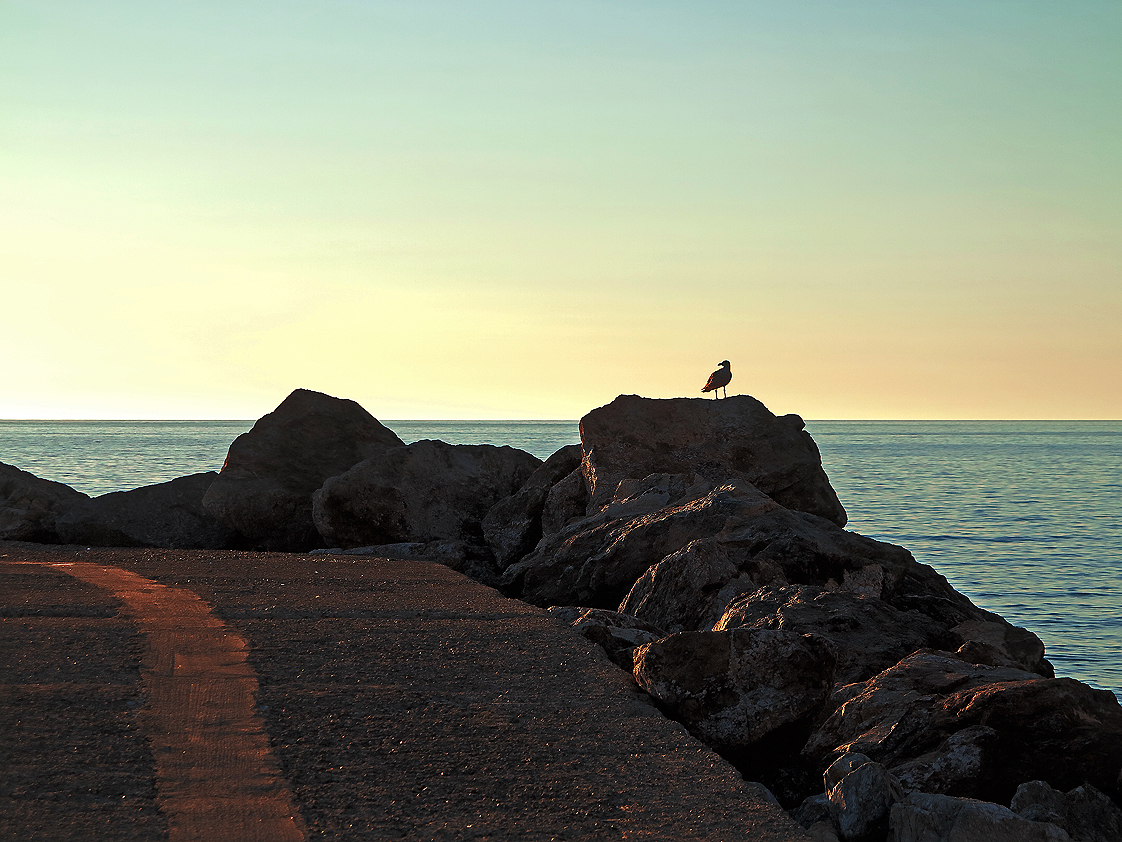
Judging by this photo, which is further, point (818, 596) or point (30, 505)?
point (30, 505)

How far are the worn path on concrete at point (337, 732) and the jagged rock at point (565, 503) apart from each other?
5574 mm

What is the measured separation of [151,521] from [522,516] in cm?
621

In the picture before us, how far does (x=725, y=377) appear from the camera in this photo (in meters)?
18.2

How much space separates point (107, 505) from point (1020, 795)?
14.5 metres

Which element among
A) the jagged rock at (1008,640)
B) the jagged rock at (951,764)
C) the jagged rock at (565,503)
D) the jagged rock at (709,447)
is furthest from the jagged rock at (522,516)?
the jagged rock at (951,764)

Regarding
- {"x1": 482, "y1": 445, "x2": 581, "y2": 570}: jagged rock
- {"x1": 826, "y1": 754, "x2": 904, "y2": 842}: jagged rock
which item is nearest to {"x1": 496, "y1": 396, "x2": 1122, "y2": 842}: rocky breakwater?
{"x1": 826, "y1": 754, "x2": 904, "y2": 842}: jagged rock

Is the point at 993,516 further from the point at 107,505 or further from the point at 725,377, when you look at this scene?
the point at 107,505

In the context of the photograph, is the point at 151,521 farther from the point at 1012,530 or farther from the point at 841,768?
the point at 1012,530

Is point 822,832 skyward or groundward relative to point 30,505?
groundward

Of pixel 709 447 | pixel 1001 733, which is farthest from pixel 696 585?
pixel 709 447

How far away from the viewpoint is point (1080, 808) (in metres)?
6.08

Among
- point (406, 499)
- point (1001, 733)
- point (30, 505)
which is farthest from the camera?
point (30, 505)

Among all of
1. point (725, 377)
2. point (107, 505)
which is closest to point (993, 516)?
point (725, 377)

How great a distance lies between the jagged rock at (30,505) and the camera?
15.9 metres
